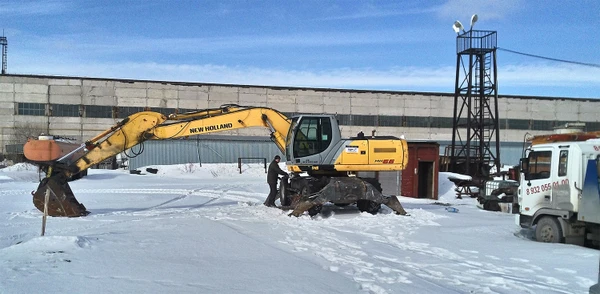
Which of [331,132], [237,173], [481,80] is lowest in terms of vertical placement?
[237,173]

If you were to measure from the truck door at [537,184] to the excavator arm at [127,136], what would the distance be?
24.2 ft

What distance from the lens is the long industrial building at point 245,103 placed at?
152 ft

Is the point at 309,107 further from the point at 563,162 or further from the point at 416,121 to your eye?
the point at 563,162

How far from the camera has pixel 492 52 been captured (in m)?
30.9

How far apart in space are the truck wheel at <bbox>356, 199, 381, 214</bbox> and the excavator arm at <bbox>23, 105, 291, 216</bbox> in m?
3.12

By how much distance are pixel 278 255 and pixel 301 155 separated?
21.4ft

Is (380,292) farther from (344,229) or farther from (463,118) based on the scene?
(463,118)

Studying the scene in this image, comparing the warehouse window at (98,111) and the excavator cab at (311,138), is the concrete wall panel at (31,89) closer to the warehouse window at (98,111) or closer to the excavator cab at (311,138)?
the warehouse window at (98,111)

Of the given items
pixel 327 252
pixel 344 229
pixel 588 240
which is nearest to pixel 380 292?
pixel 327 252

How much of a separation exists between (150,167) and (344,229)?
3101 centimetres

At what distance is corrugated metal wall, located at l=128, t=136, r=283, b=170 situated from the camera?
141ft

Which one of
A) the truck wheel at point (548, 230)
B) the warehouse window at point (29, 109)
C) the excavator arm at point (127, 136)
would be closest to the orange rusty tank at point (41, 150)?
the excavator arm at point (127, 136)

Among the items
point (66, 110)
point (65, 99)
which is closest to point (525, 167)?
point (66, 110)

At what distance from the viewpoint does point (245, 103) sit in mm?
49438
